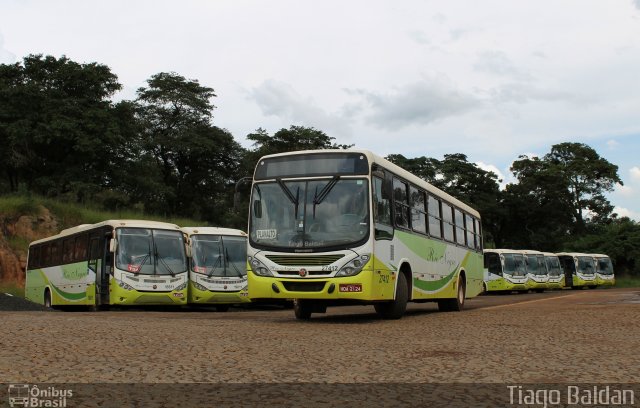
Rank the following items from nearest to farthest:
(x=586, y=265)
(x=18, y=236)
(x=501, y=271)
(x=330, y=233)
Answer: (x=330, y=233)
(x=18, y=236)
(x=501, y=271)
(x=586, y=265)

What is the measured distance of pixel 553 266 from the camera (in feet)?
176

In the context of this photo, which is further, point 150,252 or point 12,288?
point 12,288

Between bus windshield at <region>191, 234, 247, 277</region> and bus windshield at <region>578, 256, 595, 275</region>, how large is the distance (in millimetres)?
42433

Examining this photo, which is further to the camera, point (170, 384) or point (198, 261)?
point (198, 261)

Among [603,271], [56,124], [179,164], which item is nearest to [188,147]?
[179,164]

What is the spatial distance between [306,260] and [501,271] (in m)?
35.4

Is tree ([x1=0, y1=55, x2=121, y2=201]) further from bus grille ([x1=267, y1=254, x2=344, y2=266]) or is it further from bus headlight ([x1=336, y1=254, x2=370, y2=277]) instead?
bus headlight ([x1=336, y1=254, x2=370, y2=277])

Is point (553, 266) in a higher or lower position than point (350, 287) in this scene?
higher

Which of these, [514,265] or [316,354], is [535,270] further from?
[316,354]

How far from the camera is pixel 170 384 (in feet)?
19.6

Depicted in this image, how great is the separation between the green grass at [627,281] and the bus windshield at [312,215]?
5646cm

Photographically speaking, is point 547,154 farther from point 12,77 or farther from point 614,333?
point 614,333

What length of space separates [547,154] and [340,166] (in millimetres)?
71505

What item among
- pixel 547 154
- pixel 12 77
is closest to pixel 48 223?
pixel 12 77
